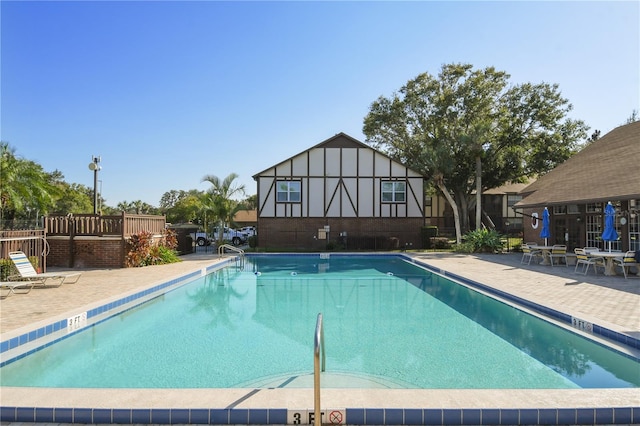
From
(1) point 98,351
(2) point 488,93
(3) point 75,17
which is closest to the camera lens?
(1) point 98,351

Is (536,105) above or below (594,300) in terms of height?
above

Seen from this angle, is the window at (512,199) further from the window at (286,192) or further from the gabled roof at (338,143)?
the window at (286,192)

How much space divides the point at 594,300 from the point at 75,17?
16.8 m

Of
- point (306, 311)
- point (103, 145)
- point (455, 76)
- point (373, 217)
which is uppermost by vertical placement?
point (455, 76)

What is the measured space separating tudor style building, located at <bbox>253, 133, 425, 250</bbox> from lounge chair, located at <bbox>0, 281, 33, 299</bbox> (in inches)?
633

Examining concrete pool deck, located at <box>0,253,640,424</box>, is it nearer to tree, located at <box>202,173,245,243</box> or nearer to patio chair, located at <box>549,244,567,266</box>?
patio chair, located at <box>549,244,567,266</box>

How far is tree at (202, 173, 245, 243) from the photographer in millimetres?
23750

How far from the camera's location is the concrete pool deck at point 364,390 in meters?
3.60

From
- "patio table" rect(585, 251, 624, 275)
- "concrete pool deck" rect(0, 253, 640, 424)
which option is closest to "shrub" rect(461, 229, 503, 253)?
"concrete pool deck" rect(0, 253, 640, 424)

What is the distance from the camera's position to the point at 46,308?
7.30 metres

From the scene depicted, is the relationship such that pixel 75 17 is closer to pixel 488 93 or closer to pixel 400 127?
pixel 400 127

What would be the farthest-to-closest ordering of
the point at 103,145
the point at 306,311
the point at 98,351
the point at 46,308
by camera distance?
the point at 103,145, the point at 306,311, the point at 46,308, the point at 98,351

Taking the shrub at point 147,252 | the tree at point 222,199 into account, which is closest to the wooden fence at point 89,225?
the shrub at point 147,252

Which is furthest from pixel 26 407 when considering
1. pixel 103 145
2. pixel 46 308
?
pixel 103 145
